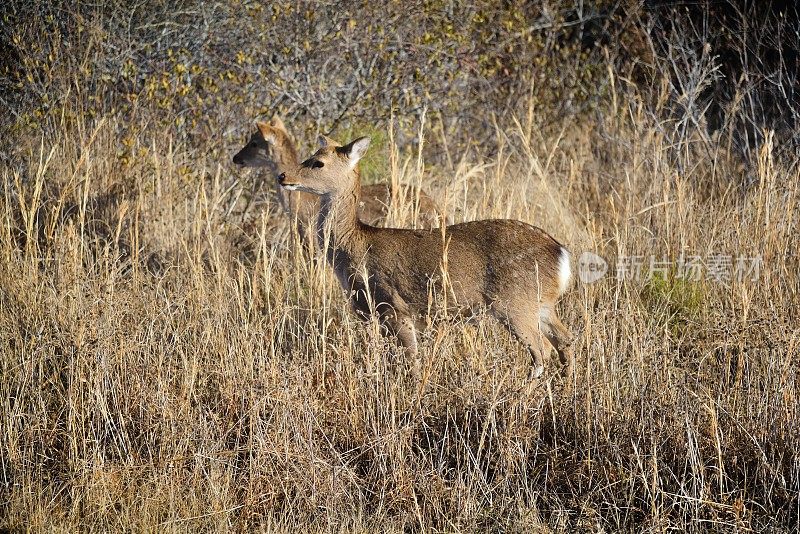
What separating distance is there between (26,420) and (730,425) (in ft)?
10.1

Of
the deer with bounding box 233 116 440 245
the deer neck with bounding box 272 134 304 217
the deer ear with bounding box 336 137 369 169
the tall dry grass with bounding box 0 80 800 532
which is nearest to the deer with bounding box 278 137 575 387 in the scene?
the tall dry grass with bounding box 0 80 800 532

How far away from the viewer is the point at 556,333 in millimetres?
5383

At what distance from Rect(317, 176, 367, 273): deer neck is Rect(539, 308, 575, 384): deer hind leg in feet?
3.37

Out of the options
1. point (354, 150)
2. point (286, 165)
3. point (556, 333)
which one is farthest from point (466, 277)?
point (286, 165)

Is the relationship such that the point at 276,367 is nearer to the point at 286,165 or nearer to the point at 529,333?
the point at 529,333

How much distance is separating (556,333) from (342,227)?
1.34 m

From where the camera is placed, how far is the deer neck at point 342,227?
225 inches

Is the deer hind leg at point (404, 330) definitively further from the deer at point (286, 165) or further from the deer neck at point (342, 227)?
the deer at point (286, 165)

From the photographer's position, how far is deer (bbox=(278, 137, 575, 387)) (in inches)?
207

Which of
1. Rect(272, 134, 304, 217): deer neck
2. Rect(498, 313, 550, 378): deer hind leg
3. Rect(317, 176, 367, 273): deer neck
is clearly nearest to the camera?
Rect(498, 313, 550, 378): deer hind leg

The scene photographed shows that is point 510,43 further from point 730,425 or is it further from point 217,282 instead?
point 730,425

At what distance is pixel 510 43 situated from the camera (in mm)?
9531

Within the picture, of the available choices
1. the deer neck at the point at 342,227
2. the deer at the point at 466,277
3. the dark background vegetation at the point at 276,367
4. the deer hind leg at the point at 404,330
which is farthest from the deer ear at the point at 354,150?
the deer hind leg at the point at 404,330

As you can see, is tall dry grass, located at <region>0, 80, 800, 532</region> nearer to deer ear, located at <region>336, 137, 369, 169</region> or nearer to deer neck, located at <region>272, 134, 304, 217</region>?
deer ear, located at <region>336, 137, 369, 169</region>
